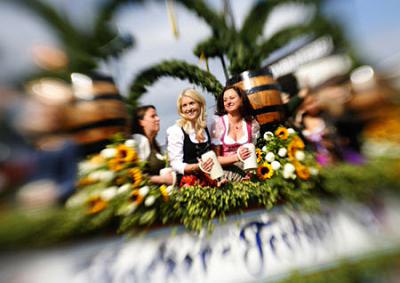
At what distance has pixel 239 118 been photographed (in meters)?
1.95

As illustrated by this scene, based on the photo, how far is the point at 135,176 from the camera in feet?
4.57

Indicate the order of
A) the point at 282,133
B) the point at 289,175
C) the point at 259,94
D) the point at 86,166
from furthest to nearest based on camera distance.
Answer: the point at 259,94
the point at 282,133
the point at 289,175
the point at 86,166

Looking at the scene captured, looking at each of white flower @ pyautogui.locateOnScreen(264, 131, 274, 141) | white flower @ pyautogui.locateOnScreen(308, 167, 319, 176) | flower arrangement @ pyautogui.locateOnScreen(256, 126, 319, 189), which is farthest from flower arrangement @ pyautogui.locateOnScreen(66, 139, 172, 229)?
Answer: white flower @ pyautogui.locateOnScreen(308, 167, 319, 176)

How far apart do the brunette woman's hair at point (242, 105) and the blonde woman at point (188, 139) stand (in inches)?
5.7

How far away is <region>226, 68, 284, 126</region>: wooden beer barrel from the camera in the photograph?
6.47 feet

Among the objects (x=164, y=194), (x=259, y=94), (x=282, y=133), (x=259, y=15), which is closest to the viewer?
(x=164, y=194)

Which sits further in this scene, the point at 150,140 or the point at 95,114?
the point at 150,140

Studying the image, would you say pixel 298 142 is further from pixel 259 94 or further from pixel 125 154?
pixel 125 154

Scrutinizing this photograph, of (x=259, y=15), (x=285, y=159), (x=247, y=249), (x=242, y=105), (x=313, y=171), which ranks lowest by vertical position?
(x=247, y=249)

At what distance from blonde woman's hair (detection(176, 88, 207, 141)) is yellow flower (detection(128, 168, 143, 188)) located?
1.65 feet

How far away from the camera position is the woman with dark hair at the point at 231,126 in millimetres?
1880

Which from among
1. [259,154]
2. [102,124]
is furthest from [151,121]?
[259,154]

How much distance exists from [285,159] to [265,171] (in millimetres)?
153

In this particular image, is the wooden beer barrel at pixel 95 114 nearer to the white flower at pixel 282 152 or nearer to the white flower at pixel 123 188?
the white flower at pixel 123 188
